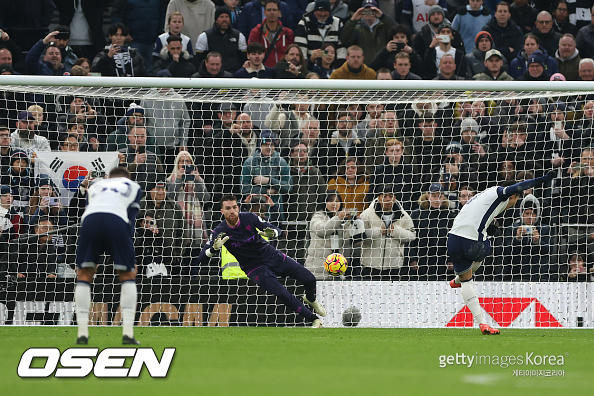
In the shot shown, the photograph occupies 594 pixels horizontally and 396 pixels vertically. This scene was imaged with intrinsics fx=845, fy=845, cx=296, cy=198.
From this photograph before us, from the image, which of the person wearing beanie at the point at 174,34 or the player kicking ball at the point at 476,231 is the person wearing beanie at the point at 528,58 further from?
the person wearing beanie at the point at 174,34

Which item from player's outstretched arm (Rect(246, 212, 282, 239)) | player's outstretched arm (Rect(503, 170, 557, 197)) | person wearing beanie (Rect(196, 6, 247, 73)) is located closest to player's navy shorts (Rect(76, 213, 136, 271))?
player's outstretched arm (Rect(246, 212, 282, 239))

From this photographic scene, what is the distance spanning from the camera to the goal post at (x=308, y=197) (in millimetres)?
11812

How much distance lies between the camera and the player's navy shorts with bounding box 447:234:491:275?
404 inches

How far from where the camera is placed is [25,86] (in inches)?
440

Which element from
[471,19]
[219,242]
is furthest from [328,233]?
[471,19]

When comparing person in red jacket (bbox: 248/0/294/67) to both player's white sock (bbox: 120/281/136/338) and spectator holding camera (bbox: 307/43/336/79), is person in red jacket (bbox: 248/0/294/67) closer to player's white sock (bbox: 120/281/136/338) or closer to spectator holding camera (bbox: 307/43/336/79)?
spectator holding camera (bbox: 307/43/336/79)

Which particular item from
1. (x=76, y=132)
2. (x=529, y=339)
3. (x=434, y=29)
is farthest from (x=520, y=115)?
(x=76, y=132)

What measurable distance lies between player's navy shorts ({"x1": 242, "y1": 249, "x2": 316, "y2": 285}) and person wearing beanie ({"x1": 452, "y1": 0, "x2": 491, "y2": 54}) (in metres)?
5.96

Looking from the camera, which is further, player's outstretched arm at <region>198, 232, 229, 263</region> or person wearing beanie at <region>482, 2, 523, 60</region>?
person wearing beanie at <region>482, 2, 523, 60</region>

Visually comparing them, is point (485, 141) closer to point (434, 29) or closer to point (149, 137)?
point (434, 29)

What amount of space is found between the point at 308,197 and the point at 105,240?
5.09 meters

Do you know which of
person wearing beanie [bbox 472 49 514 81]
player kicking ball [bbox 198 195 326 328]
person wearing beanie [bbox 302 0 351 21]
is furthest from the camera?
person wearing beanie [bbox 302 0 351 21]

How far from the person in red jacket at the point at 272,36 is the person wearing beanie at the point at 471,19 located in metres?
3.07

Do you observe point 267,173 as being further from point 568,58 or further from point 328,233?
point 568,58
